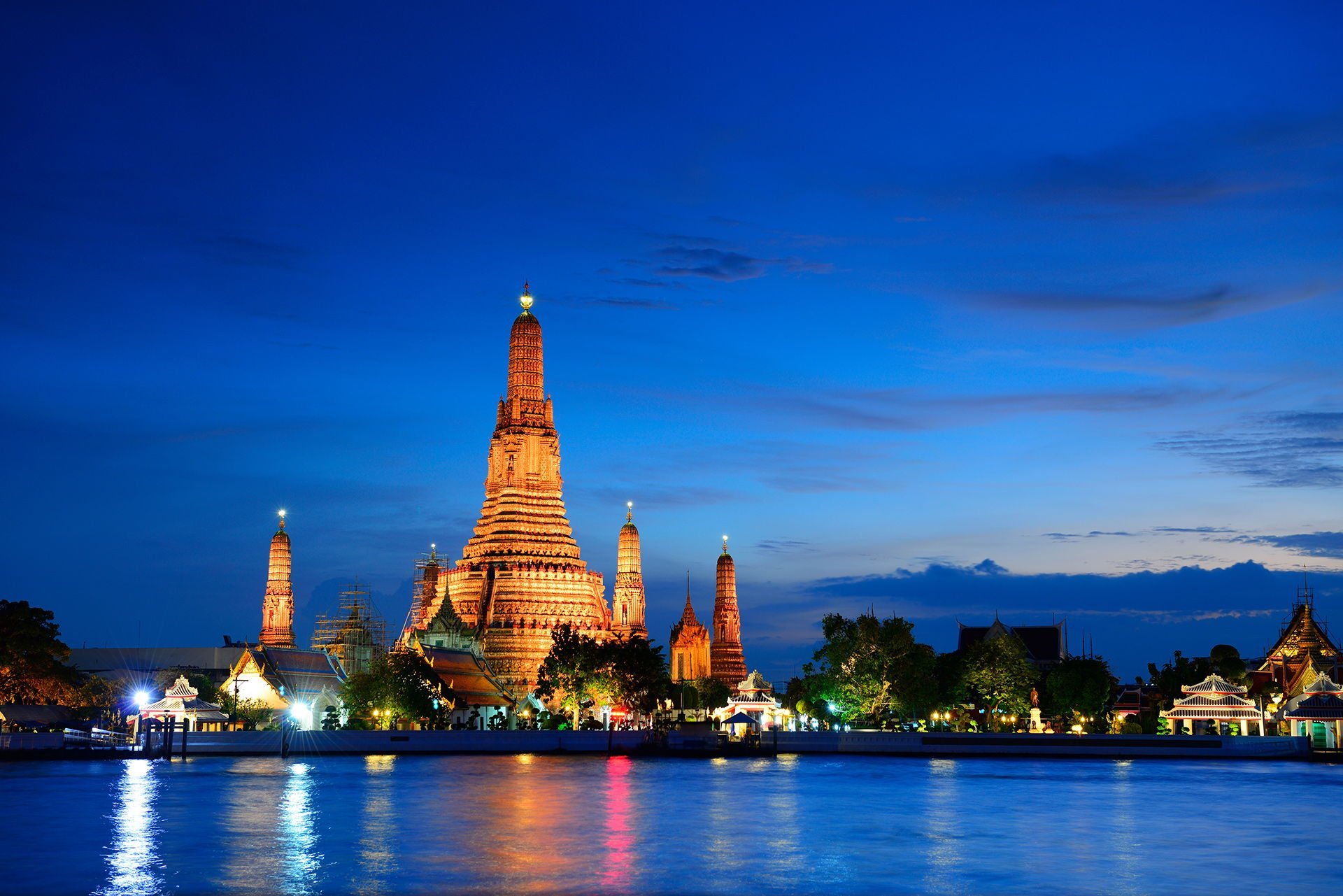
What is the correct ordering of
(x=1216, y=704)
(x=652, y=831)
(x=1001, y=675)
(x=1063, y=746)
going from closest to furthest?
(x=652, y=831)
(x=1063, y=746)
(x=1216, y=704)
(x=1001, y=675)

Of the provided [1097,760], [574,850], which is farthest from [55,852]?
[1097,760]

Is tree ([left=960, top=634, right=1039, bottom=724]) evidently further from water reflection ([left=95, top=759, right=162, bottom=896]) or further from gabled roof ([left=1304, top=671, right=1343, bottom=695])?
water reflection ([left=95, top=759, right=162, bottom=896])

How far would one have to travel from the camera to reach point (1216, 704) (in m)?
82.6

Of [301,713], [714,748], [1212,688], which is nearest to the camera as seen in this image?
[1212,688]

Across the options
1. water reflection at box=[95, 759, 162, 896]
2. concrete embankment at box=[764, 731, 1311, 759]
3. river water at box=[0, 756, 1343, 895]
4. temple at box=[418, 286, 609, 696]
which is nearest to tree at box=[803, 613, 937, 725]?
concrete embankment at box=[764, 731, 1311, 759]

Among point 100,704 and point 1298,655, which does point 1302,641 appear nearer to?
point 1298,655

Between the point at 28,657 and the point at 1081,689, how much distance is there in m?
58.3

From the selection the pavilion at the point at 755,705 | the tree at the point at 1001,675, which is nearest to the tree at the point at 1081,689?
the tree at the point at 1001,675

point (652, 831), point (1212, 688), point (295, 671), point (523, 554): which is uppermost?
point (523, 554)

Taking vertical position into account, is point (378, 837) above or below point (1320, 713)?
below

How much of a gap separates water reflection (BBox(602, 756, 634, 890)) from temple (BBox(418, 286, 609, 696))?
123 ft

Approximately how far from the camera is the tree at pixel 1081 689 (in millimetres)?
88125

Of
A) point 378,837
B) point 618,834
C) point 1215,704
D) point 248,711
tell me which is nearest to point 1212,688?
point 1215,704

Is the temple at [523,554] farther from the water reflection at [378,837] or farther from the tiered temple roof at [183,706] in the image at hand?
the water reflection at [378,837]
